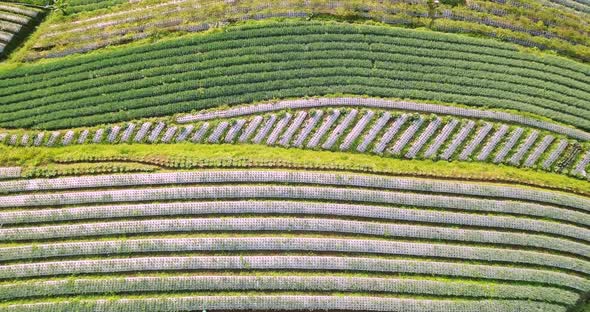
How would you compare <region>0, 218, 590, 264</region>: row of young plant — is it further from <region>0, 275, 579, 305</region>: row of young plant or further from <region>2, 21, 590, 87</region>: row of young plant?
<region>2, 21, 590, 87</region>: row of young plant

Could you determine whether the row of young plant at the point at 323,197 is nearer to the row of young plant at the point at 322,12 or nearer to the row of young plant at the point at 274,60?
the row of young plant at the point at 274,60

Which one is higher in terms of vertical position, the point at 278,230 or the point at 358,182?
the point at 358,182

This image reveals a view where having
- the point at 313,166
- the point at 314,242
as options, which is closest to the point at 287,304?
the point at 314,242

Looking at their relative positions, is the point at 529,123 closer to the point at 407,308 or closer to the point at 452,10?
the point at 452,10

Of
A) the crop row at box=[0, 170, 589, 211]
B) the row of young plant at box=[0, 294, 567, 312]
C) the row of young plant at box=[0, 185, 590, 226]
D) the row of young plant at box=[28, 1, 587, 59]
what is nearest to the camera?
the row of young plant at box=[0, 294, 567, 312]

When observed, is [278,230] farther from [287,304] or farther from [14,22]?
[14,22]

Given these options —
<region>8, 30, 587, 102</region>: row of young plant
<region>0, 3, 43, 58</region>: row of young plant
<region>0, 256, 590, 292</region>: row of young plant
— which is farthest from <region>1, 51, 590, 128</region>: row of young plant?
<region>0, 256, 590, 292</region>: row of young plant
